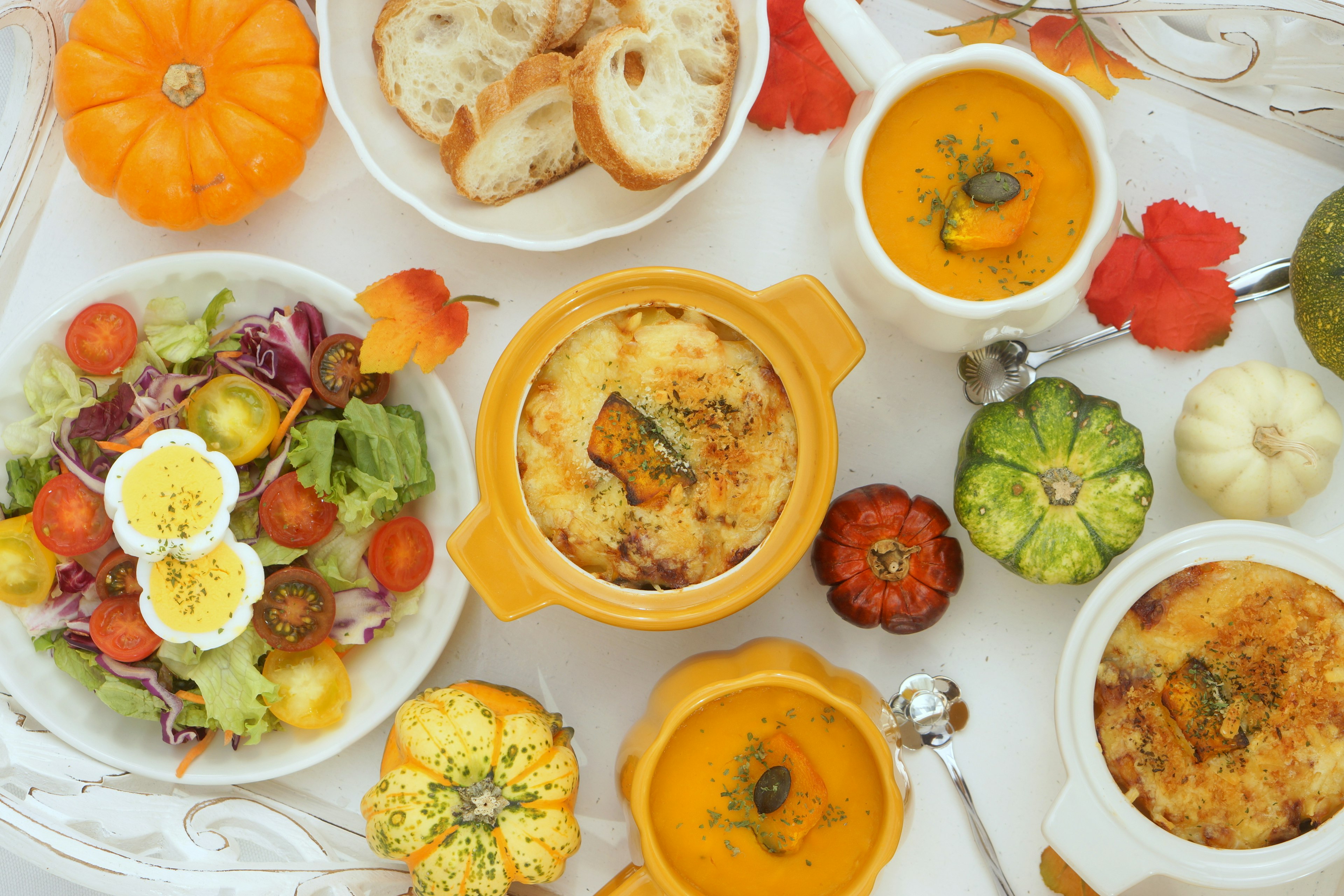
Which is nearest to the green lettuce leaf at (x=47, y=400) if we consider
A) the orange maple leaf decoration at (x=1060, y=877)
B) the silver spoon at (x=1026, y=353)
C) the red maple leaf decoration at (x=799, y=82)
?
the red maple leaf decoration at (x=799, y=82)

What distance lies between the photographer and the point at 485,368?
87.1 inches

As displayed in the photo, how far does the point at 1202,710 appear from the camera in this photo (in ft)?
5.75

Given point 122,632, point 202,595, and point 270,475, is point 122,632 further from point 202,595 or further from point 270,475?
point 270,475

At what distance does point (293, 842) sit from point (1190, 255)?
7.93 ft

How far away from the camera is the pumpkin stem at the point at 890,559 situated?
193 cm

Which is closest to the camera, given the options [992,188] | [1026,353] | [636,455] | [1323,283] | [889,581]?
[992,188]

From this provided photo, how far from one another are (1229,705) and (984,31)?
1.48m

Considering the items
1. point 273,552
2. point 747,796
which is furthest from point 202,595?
point 747,796

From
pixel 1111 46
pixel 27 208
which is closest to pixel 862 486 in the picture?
pixel 1111 46

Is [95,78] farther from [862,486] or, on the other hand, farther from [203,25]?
[862,486]

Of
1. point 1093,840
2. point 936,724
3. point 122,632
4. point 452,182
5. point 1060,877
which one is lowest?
point 1060,877

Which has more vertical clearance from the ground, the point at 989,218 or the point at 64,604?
the point at 989,218

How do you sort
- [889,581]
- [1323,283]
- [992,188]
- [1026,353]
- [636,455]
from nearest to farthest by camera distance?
[992,188], [636,455], [1323,283], [889,581], [1026,353]

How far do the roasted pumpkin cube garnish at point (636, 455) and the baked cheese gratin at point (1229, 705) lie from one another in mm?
889
